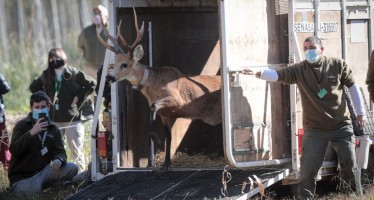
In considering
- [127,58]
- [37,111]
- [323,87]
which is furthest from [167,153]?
[323,87]

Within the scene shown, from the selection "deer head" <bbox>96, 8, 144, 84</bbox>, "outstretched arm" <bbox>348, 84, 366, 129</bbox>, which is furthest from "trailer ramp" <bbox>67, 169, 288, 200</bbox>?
"deer head" <bbox>96, 8, 144, 84</bbox>

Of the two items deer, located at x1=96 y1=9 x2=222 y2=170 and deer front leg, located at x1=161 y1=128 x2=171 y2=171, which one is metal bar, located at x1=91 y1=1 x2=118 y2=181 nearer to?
deer, located at x1=96 y1=9 x2=222 y2=170

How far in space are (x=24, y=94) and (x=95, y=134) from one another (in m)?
9.62

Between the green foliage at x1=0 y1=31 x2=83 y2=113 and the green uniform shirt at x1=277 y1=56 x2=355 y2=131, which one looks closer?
the green uniform shirt at x1=277 y1=56 x2=355 y2=131

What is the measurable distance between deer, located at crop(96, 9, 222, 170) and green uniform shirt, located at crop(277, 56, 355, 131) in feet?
5.46

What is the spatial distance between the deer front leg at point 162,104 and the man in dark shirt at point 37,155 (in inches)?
51.1

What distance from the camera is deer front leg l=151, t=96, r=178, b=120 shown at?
10.7 m

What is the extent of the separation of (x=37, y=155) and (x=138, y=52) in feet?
5.87

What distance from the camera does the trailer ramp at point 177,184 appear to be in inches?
366

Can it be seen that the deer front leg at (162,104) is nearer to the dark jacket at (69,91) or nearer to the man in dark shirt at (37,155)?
the man in dark shirt at (37,155)

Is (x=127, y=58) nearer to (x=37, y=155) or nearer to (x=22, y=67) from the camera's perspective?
(x=37, y=155)

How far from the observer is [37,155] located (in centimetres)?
1129

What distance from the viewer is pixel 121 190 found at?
9.70 m

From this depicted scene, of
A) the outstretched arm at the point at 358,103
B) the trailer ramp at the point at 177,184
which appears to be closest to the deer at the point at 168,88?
the trailer ramp at the point at 177,184
